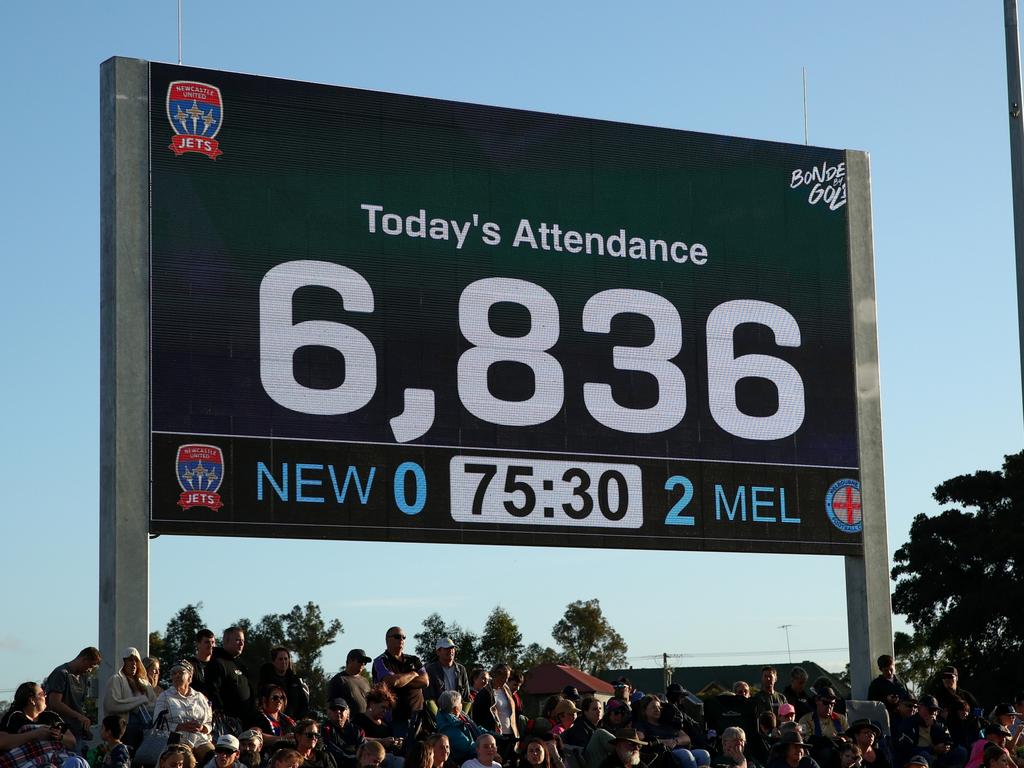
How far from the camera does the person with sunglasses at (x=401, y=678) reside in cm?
1183

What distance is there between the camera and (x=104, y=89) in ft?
43.0

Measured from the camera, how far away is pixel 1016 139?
14.0m

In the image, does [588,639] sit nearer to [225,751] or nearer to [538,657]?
[538,657]

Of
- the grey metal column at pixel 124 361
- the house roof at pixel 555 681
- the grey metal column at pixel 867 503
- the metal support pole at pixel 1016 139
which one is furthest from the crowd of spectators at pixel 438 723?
the house roof at pixel 555 681

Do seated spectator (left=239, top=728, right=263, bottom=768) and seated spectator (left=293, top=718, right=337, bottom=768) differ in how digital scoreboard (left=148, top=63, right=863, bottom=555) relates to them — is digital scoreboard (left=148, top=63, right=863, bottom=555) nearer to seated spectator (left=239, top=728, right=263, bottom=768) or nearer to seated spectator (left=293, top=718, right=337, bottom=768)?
seated spectator (left=239, top=728, right=263, bottom=768)

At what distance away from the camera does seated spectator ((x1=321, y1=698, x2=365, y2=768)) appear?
36.6 ft

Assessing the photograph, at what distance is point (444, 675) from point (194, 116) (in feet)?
15.7

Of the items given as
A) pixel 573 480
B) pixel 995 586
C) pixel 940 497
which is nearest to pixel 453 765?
pixel 573 480

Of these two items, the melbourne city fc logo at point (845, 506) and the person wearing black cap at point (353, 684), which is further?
the melbourne city fc logo at point (845, 506)

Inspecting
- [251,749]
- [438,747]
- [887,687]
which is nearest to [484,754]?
[438,747]

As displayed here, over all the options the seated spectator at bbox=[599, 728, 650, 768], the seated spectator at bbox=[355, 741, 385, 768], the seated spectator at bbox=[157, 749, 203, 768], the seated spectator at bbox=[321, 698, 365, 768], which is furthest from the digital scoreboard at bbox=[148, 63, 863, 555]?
the seated spectator at bbox=[157, 749, 203, 768]

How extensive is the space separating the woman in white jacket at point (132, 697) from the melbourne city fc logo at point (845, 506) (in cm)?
664

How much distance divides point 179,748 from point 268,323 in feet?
15.9

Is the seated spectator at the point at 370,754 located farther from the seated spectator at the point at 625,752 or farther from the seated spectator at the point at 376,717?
the seated spectator at the point at 625,752
